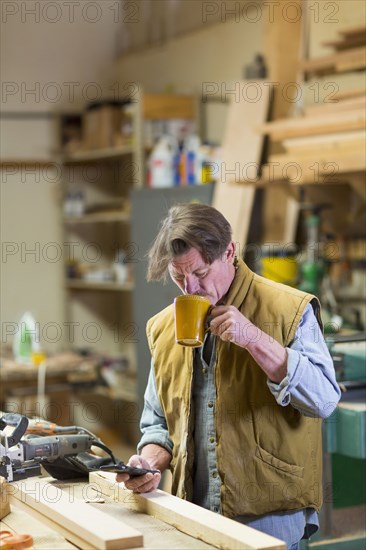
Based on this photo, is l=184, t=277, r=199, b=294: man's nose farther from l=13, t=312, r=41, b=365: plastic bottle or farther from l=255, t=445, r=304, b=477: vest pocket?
l=13, t=312, r=41, b=365: plastic bottle

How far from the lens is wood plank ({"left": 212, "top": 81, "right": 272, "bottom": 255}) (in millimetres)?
4824

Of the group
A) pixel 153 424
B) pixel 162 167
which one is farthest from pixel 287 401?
pixel 162 167

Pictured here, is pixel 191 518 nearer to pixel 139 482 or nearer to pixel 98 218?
pixel 139 482

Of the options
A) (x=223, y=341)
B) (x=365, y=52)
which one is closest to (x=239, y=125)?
(x=365, y=52)

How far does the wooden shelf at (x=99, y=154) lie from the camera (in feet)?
21.3

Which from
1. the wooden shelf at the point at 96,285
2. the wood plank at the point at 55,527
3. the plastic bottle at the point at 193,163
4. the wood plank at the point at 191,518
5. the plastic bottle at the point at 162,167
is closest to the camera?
the wood plank at the point at 191,518

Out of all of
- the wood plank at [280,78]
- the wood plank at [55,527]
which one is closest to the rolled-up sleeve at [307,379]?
the wood plank at [55,527]

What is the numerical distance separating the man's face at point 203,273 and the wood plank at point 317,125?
1619mm

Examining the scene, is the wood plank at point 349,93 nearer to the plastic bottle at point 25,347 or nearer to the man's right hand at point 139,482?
the man's right hand at point 139,482

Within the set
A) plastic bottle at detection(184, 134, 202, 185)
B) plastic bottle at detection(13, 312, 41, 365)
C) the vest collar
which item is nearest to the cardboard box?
plastic bottle at detection(184, 134, 202, 185)

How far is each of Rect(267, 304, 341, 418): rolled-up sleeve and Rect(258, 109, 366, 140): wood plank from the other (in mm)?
1683

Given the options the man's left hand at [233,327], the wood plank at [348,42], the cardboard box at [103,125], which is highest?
the wood plank at [348,42]

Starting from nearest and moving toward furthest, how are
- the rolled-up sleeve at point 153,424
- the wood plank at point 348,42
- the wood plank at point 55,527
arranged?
1. the wood plank at point 55,527
2. the rolled-up sleeve at point 153,424
3. the wood plank at point 348,42

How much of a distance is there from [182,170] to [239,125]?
74cm
